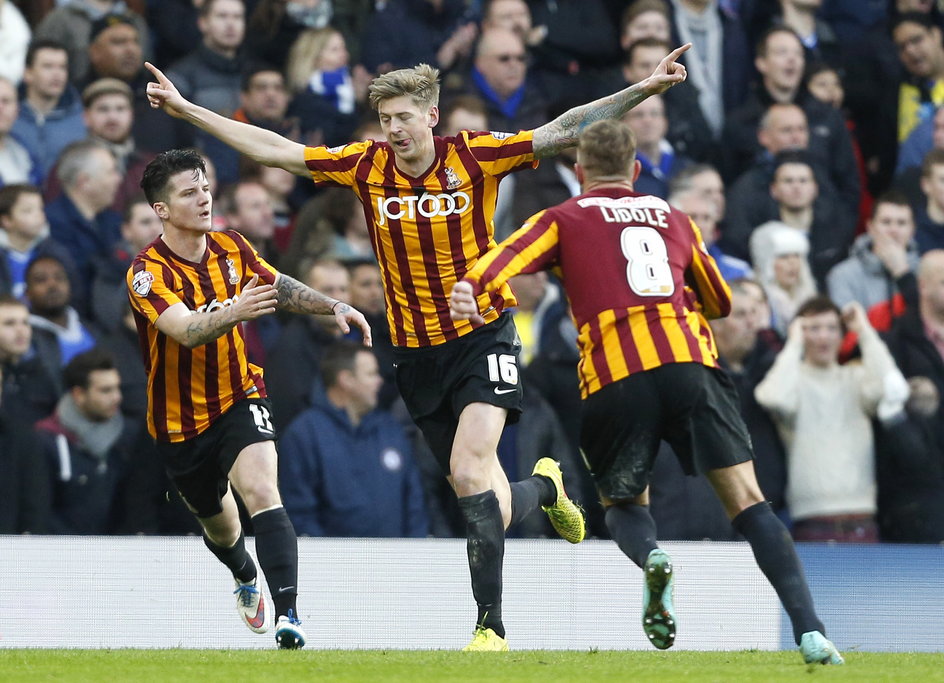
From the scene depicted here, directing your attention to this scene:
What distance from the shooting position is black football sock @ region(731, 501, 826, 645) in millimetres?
6113

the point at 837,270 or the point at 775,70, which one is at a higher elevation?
the point at 775,70

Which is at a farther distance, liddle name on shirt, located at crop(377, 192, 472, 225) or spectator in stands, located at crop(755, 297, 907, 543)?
spectator in stands, located at crop(755, 297, 907, 543)

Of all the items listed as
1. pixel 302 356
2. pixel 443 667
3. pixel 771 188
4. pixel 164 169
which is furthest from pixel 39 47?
pixel 443 667

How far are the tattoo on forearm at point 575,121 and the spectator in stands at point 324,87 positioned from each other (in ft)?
15.3

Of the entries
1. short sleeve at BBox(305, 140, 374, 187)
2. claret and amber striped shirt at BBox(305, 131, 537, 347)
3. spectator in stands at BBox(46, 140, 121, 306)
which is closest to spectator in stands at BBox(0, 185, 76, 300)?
spectator in stands at BBox(46, 140, 121, 306)

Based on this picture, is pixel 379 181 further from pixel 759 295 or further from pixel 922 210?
pixel 922 210

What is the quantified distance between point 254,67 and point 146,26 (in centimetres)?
103

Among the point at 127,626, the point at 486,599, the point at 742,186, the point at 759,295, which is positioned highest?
the point at 742,186

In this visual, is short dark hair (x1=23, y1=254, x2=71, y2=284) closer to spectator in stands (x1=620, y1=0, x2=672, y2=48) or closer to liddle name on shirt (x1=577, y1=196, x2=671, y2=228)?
spectator in stands (x1=620, y1=0, x2=672, y2=48)

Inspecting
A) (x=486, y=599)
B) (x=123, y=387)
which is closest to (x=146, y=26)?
(x=123, y=387)

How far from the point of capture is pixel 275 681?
225 inches

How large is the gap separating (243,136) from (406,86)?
2.97ft

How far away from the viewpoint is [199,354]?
24.6 ft

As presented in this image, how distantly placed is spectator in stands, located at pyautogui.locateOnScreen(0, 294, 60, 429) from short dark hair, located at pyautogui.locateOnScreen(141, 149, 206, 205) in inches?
104
